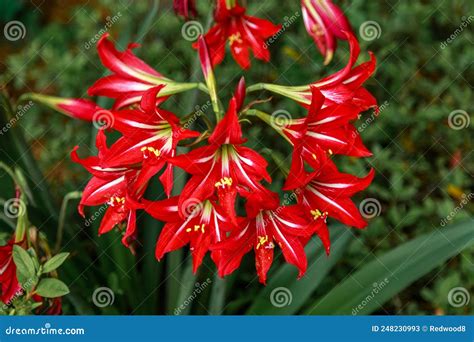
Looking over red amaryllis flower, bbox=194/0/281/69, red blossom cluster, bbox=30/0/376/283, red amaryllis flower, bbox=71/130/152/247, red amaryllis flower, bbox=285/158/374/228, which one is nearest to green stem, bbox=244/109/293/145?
red blossom cluster, bbox=30/0/376/283

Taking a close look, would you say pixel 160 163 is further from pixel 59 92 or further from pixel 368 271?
pixel 59 92

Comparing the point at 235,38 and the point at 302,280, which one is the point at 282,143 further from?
the point at 235,38

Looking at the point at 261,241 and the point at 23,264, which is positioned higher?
the point at 261,241

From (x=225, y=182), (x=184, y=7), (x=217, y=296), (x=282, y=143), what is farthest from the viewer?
(x=282, y=143)

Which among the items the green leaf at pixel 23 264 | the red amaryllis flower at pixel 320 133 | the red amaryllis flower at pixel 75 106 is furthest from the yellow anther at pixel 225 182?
the green leaf at pixel 23 264

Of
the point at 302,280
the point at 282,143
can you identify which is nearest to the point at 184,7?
the point at 302,280

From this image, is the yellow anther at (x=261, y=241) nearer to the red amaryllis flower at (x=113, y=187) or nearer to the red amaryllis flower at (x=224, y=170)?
the red amaryllis flower at (x=224, y=170)
